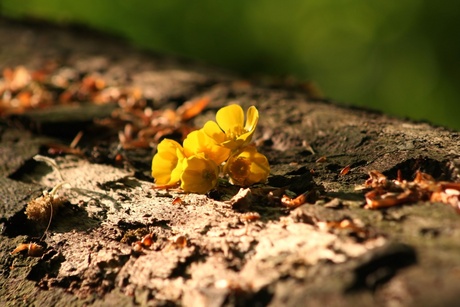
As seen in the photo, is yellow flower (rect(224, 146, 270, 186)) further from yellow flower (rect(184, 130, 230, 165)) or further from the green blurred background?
the green blurred background

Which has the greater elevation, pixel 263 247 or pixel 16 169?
pixel 263 247

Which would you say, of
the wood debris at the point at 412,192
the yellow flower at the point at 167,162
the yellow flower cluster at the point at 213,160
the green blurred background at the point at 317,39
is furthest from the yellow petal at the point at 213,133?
the green blurred background at the point at 317,39

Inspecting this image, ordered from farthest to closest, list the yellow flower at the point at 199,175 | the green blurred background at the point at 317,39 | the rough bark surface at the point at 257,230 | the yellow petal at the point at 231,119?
the green blurred background at the point at 317,39 < the yellow petal at the point at 231,119 < the yellow flower at the point at 199,175 < the rough bark surface at the point at 257,230

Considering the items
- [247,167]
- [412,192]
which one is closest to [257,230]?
[247,167]

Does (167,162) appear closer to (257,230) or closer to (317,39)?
(257,230)

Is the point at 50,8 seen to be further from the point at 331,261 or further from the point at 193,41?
the point at 331,261

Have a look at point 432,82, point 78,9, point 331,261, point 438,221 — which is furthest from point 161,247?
point 78,9

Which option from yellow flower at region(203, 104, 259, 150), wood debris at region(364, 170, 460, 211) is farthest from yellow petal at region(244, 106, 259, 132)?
wood debris at region(364, 170, 460, 211)

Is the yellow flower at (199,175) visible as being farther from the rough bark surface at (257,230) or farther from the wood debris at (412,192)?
the wood debris at (412,192)
